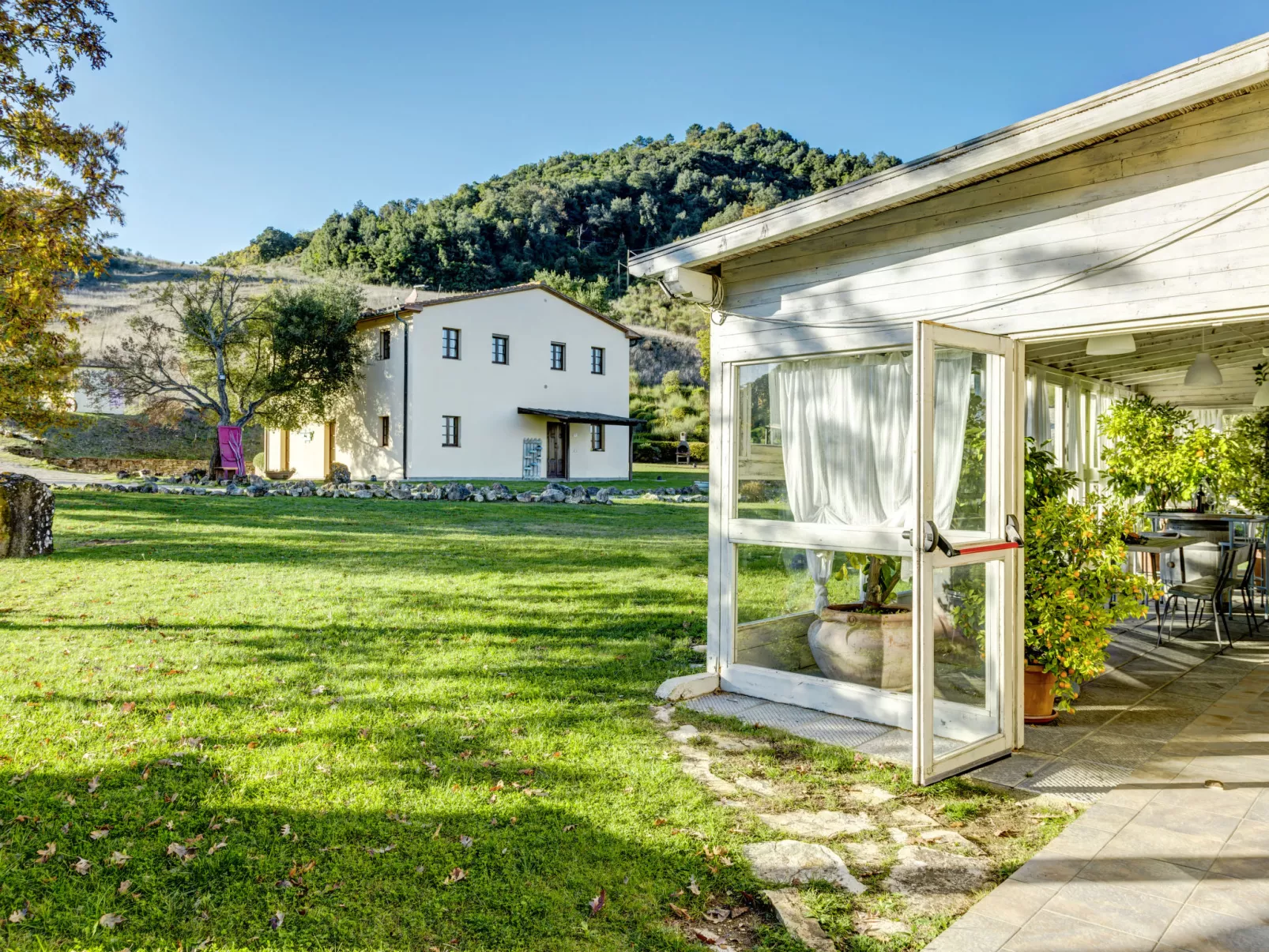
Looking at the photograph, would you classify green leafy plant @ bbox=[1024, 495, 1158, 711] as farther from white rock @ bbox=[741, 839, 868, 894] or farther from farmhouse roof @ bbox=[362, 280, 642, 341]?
farmhouse roof @ bbox=[362, 280, 642, 341]

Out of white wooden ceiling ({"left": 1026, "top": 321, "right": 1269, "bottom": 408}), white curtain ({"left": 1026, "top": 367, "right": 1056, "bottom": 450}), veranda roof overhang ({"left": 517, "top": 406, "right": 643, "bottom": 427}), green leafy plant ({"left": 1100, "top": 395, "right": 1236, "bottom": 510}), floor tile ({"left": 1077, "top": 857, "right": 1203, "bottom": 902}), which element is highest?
veranda roof overhang ({"left": 517, "top": 406, "right": 643, "bottom": 427})

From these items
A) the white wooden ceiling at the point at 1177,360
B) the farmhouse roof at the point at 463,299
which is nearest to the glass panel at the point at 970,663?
the white wooden ceiling at the point at 1177,360

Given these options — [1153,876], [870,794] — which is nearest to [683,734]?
[870,794]

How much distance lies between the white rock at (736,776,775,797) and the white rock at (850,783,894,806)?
1.20 ft

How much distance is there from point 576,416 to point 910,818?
23708 mm

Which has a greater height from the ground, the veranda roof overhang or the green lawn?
the veranda roof overhang

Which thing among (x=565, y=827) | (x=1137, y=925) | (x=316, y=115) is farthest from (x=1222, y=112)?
(x=316, y=115)

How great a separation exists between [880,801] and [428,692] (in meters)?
2.69

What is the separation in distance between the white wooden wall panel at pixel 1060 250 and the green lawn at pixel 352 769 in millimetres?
2435

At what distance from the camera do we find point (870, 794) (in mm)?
3713

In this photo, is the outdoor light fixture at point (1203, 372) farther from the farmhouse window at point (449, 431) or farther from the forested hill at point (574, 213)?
the forested hill at point (574, 213)

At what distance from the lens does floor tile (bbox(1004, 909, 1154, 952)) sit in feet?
8.02

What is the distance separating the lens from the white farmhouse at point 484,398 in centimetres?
2483

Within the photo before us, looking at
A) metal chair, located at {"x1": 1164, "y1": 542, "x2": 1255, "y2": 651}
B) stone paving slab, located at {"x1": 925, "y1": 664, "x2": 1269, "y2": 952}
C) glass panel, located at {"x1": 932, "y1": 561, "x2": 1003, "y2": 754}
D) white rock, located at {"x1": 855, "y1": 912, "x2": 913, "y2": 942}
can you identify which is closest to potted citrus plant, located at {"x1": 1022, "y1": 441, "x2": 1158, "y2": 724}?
glass panel, located at {"x1": 932, "y1": 561, "x2": 1003, "y2": 754}
